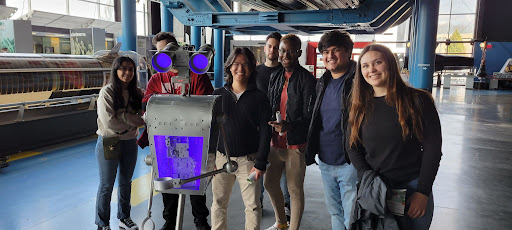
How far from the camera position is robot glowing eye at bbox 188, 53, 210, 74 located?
1650 mm

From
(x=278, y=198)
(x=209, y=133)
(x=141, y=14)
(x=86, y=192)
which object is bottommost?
(x=86, y=192)

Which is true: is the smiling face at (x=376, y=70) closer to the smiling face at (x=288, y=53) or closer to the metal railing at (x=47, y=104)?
the smiling face at (x=288, y=53)

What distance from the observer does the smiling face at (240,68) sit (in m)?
2.30

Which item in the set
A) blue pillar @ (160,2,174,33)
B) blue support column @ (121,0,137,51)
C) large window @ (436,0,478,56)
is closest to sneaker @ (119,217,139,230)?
blue support column @ (121,0,137,51)

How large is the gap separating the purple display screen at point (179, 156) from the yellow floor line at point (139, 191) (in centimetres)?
223

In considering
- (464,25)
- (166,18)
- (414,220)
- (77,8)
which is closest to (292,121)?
(414,220)

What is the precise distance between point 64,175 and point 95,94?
2383 mm

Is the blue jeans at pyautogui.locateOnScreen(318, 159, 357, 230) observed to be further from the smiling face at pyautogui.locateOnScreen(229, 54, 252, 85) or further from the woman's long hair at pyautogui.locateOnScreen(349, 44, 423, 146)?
the smiling face at pyautogui.locateOnScreen(229, 54, 252, 85)

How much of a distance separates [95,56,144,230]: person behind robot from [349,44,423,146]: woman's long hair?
1671 millimetres

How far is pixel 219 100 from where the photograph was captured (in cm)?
175

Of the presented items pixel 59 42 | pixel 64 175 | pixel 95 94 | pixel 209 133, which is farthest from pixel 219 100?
pixel 59 42

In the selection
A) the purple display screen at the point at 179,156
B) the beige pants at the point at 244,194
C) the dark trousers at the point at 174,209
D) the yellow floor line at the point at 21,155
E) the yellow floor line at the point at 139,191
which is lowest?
the yellow floor line at the point at 139,191

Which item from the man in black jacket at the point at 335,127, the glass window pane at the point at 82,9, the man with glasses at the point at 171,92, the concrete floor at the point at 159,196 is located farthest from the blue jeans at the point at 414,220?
the glass window pane at the point at 82,9

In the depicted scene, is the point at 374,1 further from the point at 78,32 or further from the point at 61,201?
the point at 78,32
